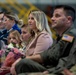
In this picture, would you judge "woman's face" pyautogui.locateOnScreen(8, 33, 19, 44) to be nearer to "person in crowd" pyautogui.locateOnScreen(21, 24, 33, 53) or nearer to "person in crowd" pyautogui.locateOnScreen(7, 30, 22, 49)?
"person in crowd" pyautogui.locateOnScreen(7, 30, 22, 49)

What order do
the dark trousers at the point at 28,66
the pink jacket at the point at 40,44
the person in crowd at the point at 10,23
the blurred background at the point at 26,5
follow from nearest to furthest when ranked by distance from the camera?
the dark trousers at the point at 28,66
the pink jacket at the point at 40,44
the person in crowd at the point at 10,23
the blurred background at the point at 26,5

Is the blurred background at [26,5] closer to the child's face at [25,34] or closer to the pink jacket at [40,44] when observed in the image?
the child's face at [25,34]

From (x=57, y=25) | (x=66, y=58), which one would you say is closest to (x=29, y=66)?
(x=66, y=58)

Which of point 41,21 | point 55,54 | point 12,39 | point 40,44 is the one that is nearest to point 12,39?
point 12,39

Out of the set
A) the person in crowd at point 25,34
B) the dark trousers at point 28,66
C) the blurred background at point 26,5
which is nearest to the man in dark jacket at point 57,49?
the dark trousers at point 28,66

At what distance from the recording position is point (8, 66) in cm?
408

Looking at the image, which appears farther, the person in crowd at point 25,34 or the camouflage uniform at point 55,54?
the person in crowd at point 25,34

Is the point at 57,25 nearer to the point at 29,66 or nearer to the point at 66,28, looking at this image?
the point at 66,28

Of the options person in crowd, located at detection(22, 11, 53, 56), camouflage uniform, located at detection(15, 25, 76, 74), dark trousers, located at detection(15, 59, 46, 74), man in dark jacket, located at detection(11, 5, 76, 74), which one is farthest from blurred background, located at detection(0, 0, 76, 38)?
dark trousers, located at detection(15, 59, 46, 74)

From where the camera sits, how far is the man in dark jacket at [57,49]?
3.38m

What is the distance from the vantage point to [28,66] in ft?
11.0

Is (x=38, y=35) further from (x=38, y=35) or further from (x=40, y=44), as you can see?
(x=40, y=44)

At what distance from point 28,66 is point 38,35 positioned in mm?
712

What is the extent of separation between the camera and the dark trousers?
3350 mm
